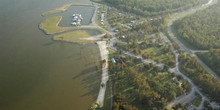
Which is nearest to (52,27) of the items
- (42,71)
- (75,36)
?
(75,36)

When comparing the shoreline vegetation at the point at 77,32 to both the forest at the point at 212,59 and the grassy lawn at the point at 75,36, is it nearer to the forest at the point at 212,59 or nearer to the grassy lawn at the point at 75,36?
the grassy lawn at the point at 75,36

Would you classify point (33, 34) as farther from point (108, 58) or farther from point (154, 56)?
point (154, 56)

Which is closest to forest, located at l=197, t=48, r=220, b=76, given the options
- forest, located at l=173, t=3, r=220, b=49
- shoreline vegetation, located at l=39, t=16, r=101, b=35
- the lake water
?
forest, located at l=173, t=3, r=220, b=49

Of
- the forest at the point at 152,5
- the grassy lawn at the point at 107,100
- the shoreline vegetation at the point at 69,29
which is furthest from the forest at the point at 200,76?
the forest at the point at 152,5

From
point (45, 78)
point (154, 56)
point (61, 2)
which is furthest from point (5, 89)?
point (61, 2)

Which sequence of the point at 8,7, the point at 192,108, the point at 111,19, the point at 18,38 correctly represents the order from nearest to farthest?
1. the point at 192,108
2. the point at 18,38
3. the point at 111,19
4. the point at 8,7

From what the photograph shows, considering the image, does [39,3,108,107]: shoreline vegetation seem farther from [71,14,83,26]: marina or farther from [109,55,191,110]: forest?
[109,55,191,110]: forest

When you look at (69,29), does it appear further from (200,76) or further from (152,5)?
(200,76)
